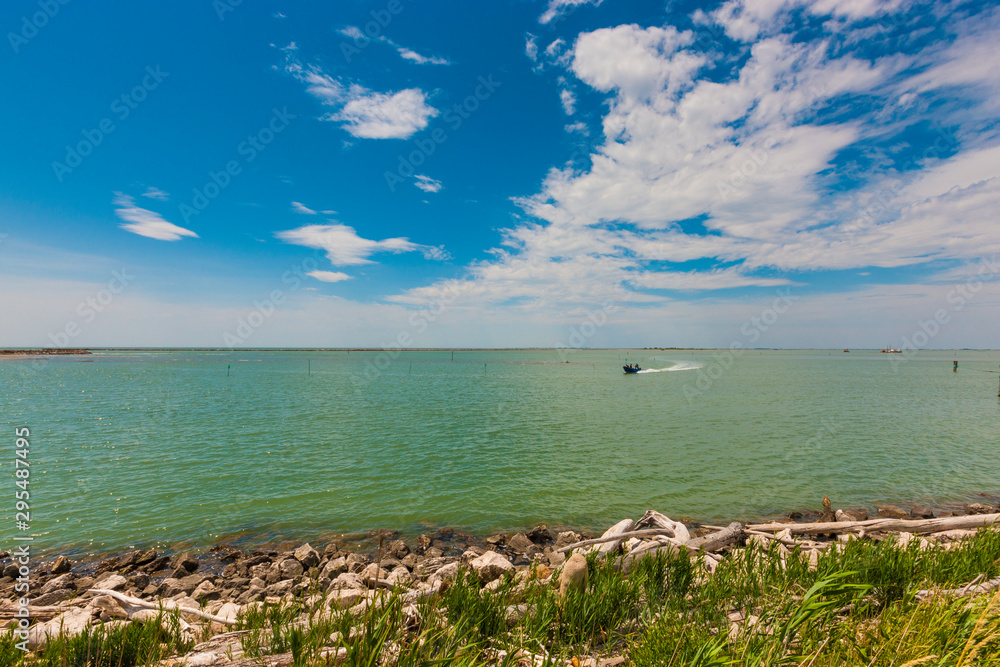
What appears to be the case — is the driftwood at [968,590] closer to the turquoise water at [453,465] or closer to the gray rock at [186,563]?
the turquoise water at [453,465]

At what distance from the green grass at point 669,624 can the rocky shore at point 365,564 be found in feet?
2.42

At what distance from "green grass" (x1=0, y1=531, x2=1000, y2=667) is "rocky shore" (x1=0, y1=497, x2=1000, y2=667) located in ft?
2.42

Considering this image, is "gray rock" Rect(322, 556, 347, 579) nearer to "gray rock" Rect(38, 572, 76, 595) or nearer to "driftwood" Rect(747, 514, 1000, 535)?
"gray rock" Rect(38, 572, 76, 595)

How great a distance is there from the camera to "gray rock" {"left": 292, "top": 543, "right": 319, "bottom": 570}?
11.3 meters

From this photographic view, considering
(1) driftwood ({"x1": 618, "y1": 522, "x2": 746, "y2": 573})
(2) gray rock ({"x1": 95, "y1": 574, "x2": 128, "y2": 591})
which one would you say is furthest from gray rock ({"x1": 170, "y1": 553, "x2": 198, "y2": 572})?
(1) driftwood ({"x1": 618, "y1": 522, "x2": 746, "y2": 573})

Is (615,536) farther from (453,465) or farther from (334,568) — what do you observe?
(453,465)

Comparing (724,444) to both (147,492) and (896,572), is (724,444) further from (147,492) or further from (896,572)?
(147,492)

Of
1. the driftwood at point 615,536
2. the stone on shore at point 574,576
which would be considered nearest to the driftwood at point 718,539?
the driftwood at point 615,536

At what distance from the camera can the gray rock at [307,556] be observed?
1128cm

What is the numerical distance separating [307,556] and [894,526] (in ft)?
51.9

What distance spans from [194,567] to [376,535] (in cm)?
473

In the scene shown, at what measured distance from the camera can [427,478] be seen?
1905cm

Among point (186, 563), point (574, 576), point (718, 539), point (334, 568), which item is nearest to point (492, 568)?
point (574, 576)

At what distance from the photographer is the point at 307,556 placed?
37.7 ft
